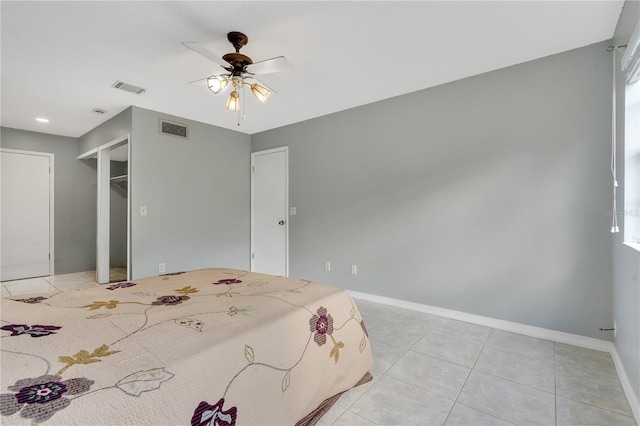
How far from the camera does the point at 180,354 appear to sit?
96 centimetres

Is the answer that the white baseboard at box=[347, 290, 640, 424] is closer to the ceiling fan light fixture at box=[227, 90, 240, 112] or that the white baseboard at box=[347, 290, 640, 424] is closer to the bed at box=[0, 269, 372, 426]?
the bed at box=[0, 269, 372, 426]

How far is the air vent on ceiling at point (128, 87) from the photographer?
2.94m

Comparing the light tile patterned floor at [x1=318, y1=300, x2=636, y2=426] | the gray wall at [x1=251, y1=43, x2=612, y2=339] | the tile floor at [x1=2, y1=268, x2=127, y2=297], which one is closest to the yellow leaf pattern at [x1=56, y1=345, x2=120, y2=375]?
the light tile patterned floor at [x1=318, y1=300, x2=636, y2=426]

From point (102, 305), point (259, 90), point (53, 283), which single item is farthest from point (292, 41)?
point (53, 283)

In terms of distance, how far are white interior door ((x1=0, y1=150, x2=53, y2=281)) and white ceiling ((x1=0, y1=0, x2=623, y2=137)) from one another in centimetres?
181

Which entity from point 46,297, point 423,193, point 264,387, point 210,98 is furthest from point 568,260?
point 210,98

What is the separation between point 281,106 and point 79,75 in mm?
2013

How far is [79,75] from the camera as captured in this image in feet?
8.98

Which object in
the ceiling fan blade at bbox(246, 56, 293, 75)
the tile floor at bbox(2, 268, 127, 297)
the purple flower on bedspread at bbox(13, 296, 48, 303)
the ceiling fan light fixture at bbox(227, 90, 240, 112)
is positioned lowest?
the tile floor at bbox(2, 268, 127, 297)

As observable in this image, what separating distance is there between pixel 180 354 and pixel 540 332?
9.45 feet

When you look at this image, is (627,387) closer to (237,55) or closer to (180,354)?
(180,354)

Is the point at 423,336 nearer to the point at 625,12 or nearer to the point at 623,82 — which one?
the point at 623,82

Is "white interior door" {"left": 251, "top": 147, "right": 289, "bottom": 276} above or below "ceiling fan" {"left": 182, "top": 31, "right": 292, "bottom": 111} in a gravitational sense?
below

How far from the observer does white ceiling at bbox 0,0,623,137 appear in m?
1.88
